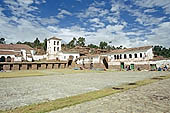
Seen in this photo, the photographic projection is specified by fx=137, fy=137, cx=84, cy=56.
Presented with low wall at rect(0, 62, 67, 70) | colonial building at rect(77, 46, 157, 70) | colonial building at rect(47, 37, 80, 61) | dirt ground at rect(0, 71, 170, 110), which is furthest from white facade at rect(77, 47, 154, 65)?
dirt ground at rect(0, 71, 170, 110)

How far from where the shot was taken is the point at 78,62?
6250 centimetres

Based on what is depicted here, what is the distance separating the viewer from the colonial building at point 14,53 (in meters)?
55.0

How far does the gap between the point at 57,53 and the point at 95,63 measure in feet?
78.7

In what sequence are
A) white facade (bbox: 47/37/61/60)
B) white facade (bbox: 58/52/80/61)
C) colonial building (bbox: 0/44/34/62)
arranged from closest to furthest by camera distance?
colonial building (bbox: 0/44/34/62), white facade (bbox: 58/52/80/61), white facade (bbox: 47/37/61/60)

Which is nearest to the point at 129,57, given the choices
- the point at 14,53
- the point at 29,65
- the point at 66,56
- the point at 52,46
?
the point at 66,56

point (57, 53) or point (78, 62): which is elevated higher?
point (57, 53)

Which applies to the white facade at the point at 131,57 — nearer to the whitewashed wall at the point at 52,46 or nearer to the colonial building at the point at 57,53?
the colonial building at the point at 57,53

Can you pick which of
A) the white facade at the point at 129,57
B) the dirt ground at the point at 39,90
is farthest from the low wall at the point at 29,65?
the dirt ground at the point at 39,90

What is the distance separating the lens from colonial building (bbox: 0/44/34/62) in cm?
5504

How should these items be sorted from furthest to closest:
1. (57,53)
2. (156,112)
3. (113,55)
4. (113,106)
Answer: (57,53) → (113,55) → (113,106) → (156,112)

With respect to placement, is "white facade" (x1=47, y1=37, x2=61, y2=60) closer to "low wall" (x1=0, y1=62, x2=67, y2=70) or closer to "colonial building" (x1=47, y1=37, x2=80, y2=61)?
"colonial building" (x1=47, y1=37, x2=80, y2=61)

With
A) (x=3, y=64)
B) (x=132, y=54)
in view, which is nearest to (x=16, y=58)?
(x=3, y=64)

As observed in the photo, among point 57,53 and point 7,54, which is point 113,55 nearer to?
point 57,53

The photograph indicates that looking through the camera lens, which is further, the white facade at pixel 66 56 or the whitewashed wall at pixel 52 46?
the whitewashed wall at pixel 52 46
